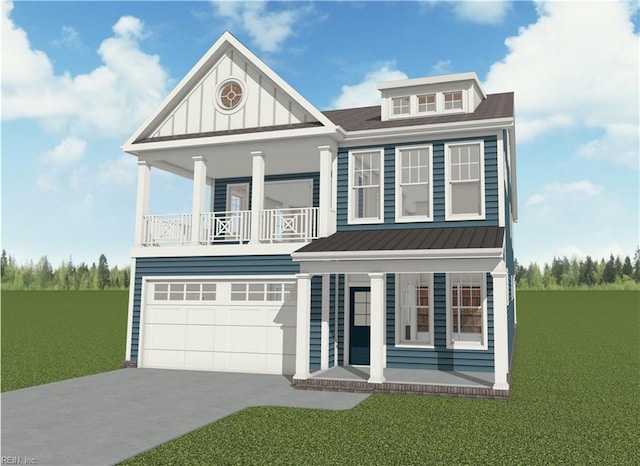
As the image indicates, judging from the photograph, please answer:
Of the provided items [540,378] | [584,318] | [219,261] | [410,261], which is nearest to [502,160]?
[410,261]

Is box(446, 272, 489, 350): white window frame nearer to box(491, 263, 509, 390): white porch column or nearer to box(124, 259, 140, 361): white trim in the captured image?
box(491, 263, 509, 390): white porch column

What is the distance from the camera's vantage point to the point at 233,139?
15.1 meters

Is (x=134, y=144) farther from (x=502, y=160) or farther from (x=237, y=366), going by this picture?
(x=502, y=160)

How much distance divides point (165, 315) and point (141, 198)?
3648 millimetres

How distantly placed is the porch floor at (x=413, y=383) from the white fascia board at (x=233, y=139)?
631cm

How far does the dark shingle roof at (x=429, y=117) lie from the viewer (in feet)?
47.3

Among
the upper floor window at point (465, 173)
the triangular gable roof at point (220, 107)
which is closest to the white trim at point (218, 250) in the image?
the triangular gable roof at point (220, 107)

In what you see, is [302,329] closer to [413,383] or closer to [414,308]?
[413,383]

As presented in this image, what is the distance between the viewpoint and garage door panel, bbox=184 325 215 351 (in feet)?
49.5

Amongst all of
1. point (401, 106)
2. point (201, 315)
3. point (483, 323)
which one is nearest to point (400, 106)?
point (401, 106)

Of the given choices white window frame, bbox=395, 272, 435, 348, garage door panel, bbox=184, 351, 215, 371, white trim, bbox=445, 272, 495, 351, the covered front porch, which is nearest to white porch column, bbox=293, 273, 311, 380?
the covered front porch

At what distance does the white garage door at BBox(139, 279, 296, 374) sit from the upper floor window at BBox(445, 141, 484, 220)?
16.1 feet

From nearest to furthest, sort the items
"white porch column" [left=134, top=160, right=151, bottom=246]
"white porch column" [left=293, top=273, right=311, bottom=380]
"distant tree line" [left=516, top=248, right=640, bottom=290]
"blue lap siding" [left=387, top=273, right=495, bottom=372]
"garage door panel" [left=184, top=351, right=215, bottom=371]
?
"white porch column" [left=293, top=273, right=311, bottom=380], "blue lap siding" [left=387, top=273, right=495, bottom=372], "garage door panel" [left=184, top=351, right=215, bottom=371], "white porch column" [left=134, top=160, right=151, bottom=246], "distant tree line" [left=516, top=248, right=640, bottom=290]

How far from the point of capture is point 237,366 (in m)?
14.8
